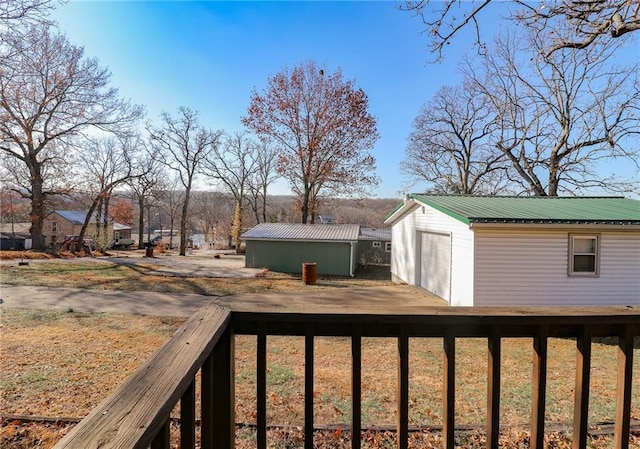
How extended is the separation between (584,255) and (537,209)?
156 centimetres

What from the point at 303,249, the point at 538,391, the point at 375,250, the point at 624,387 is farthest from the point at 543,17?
the point at 375,250

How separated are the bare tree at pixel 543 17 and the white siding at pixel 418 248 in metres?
4.29

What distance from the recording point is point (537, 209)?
340 inches

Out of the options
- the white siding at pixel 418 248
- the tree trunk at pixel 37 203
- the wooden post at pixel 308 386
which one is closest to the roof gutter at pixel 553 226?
the white siding at pixel 418 248

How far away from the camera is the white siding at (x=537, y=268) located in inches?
299

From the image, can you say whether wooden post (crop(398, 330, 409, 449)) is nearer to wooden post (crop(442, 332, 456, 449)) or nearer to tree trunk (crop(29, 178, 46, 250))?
wooden post (crop(442, 332, 456, 449))

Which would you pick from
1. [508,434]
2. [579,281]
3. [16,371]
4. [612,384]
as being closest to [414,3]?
[508,434]

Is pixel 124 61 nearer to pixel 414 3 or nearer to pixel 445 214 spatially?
pixel 414 3

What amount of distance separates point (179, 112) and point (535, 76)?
23461 mm

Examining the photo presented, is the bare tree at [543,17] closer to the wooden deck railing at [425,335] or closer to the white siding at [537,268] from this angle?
the white siding at [537,268]

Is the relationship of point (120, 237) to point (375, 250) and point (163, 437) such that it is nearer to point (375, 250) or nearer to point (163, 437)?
point (375, 250)

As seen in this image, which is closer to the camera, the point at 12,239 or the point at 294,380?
the point at 294,380

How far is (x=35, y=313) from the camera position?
6.86 metres

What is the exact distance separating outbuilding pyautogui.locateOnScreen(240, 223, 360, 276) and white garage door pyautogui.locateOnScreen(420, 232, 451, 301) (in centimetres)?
496
